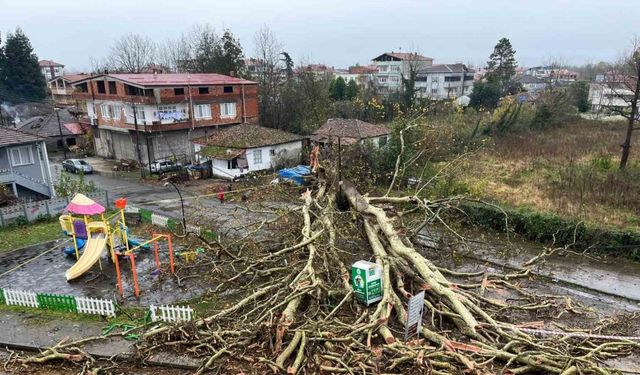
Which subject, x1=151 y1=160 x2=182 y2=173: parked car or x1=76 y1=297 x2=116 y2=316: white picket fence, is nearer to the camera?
x1=76 y1=297 x2=116 y2=316: white picket fence

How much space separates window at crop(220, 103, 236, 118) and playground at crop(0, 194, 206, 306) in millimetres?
18657

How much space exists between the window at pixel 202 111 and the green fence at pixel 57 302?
21.3 meters

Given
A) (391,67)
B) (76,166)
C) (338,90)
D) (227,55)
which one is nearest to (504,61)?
(391,67)

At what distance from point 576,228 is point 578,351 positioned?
6960 mm

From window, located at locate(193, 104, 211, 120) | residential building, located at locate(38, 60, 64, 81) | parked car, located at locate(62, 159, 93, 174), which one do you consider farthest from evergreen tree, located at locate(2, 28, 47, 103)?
window, located at locate(193, 104, 211, 120)

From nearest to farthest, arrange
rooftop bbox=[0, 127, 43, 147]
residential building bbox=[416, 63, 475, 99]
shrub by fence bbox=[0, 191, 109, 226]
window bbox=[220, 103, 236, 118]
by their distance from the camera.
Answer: shrub by fence bbox=[0, 191, 109, 226] < rooftop bbox=[0, 127, 43, 147] < window bbox=[220, 103, 236, 118] < residential building bbox=[416, 63, 475, 99]

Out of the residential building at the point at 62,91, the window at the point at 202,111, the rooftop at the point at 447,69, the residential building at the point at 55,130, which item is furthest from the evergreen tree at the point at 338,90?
the residential building at the point at 62,91

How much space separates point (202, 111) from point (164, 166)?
5287mm

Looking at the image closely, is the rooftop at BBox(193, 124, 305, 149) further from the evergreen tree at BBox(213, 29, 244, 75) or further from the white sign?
the white sign

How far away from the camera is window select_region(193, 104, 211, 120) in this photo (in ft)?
100

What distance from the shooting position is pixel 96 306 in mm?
10352

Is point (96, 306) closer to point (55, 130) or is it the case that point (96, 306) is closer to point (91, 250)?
point (91, 250)

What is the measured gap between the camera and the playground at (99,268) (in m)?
11.7

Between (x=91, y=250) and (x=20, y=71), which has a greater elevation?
(x=20, y=71)
